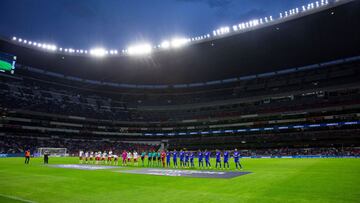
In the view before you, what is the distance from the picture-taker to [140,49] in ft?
195

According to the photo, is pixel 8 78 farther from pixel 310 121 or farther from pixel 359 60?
pixel 359 60

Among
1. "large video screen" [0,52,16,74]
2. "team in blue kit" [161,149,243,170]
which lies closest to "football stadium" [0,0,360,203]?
"large video screen" [0,52,16,74]

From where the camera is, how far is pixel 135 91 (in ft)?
309

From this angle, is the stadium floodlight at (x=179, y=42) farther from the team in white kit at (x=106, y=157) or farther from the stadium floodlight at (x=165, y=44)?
the team in white kit at (x=106, y=157)

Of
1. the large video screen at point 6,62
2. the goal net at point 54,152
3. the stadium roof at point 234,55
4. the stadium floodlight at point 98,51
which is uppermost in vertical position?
the stadium floodlight at point 98,51

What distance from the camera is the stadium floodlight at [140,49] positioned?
59075 mm

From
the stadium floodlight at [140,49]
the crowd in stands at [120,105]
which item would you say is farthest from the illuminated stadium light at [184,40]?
the crowd in stands at [120,105]

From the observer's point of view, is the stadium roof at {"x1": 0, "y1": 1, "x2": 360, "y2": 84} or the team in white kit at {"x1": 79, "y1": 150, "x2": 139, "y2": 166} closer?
the team in white kit at {"x1": 79, "y1": 150, "x2": 139, "y2": 166}

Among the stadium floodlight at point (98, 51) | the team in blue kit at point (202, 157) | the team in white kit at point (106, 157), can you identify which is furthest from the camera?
the stadium floodlight at point (98, 51)

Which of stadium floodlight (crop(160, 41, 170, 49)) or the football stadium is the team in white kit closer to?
the football stadium

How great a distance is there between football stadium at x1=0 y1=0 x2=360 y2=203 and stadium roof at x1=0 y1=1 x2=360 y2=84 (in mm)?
262

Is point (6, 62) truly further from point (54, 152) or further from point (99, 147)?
point (99, 147)

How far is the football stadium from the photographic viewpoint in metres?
52.2

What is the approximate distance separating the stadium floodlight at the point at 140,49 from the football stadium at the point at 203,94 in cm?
24
